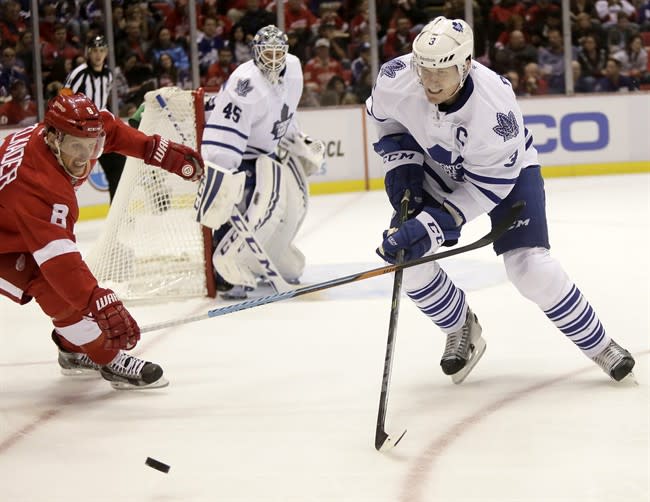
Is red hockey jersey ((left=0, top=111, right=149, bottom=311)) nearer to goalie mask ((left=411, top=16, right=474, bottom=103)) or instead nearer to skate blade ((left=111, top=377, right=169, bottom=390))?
skate blade ((left=111, top=377, right=169, bottom=390))

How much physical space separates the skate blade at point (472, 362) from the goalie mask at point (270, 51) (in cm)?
166

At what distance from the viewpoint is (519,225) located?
9.36 ft

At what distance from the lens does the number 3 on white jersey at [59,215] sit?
2.82 metres

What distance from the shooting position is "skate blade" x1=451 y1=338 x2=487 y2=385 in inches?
120

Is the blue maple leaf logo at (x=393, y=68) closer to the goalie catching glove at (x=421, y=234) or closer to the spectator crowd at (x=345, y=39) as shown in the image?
the goalie catching glove at (x=421, y=234)

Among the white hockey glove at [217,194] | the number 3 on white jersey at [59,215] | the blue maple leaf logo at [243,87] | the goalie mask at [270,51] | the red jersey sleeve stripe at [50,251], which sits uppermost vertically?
the goalie mask at [270,51]

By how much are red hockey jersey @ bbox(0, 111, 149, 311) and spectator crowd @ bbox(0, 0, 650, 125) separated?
17.5ft

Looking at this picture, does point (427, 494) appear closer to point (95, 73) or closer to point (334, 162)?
point (95, 73)

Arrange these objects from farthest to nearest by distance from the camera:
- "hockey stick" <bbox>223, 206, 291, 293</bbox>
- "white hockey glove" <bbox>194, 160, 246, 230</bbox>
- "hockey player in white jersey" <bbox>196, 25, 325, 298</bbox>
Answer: "hockey stick" <bbox>223, 206, 291, 293</bbox> < "hockey player in white jersey" <bbox>196, 25, 325, 298</bbox> < "white hockey glove" <bbox>194, 160, 246, 230</bbox>

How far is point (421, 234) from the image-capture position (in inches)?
109

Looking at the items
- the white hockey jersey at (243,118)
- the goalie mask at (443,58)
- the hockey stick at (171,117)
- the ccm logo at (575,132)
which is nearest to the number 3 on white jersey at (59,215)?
the goalie mask at (443,58)

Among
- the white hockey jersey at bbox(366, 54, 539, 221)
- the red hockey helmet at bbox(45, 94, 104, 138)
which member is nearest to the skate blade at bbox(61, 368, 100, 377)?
the red hockey helmet at bbox(45, 94, 104, 138)

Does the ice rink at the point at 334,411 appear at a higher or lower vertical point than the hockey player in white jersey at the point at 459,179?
lower

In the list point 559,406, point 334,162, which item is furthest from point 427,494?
point 334,162
